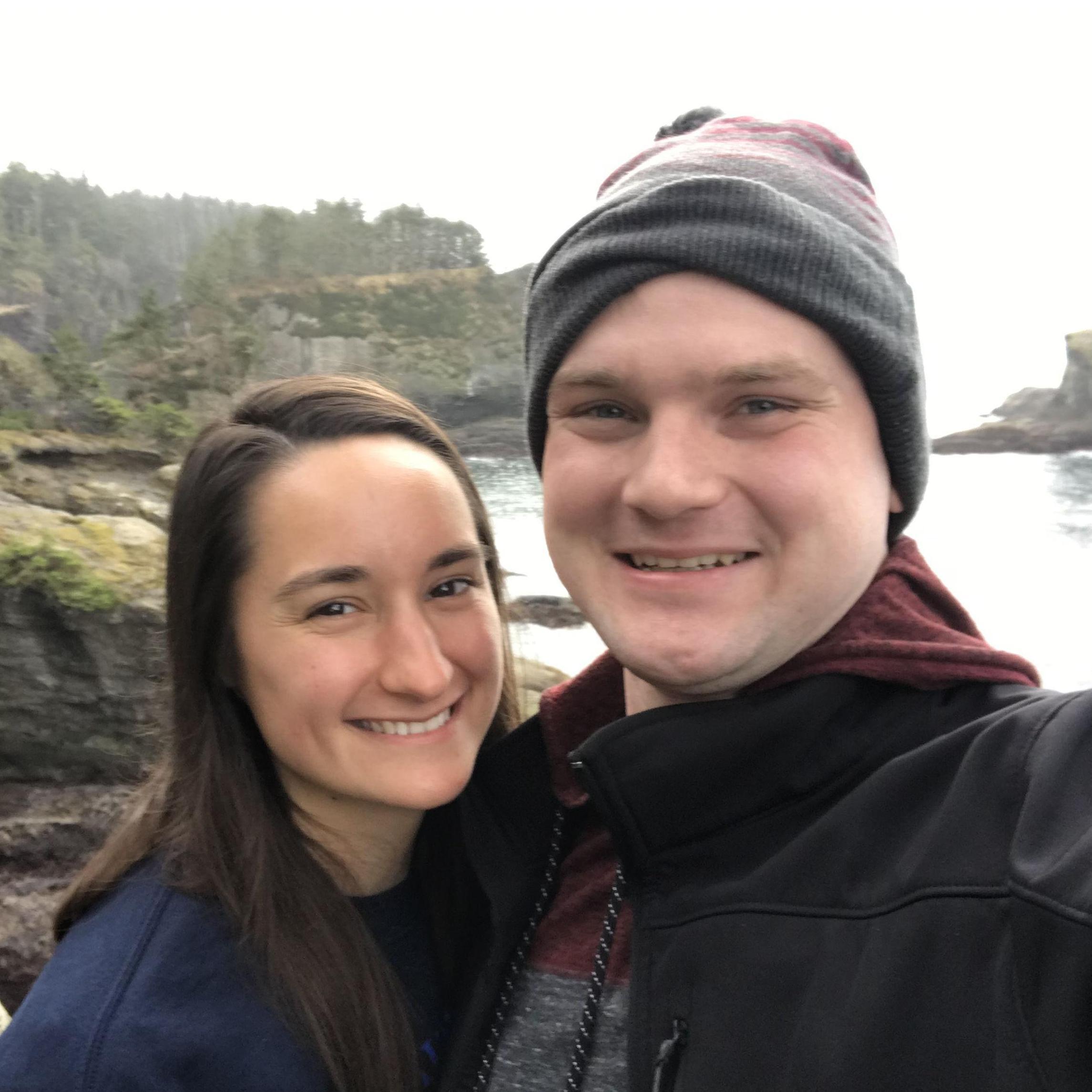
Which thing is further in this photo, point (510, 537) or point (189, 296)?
point (189, 296)

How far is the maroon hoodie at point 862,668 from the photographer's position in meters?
1.21

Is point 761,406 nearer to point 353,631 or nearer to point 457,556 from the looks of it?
point 457,556

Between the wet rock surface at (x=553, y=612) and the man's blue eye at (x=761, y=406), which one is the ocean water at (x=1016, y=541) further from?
the man's blue eye at (x=761, y=406)

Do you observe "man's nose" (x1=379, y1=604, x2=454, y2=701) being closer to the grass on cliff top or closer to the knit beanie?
the knit beanie

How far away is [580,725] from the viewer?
1739 millimetres

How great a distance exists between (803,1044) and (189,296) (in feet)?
79.0

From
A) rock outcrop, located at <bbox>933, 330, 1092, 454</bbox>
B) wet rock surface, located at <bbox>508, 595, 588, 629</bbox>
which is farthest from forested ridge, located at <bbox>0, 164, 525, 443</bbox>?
rock outcrop, located at <bbox>933, 330, 1092, 454</bbox>

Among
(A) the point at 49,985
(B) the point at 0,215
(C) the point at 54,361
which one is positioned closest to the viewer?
(A) the point at 49,985

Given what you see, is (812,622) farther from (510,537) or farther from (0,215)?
(0,215)

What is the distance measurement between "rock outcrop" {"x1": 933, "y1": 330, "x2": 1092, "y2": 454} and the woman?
158 inches

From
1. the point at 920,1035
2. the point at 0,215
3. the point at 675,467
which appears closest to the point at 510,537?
the point at 675,467

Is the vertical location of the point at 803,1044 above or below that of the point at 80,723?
above

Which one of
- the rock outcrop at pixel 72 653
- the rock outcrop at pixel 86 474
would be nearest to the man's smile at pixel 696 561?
the rock outcrop at pixel 72 653

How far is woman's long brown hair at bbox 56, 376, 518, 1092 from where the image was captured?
1530mm
